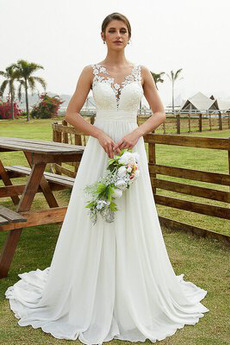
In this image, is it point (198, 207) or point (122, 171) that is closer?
point (122, 171)

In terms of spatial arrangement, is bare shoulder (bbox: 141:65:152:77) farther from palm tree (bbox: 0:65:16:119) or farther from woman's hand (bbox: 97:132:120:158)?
palm tree (bbox: 0:65:16:119)

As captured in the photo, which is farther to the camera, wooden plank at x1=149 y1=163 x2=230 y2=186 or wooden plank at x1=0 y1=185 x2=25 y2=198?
wooden plank at x1=0 y1=185 x2=25 y2=198

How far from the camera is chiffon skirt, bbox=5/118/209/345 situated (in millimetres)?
3434

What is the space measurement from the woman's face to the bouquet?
80 centimetres

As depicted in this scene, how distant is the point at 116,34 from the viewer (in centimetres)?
348

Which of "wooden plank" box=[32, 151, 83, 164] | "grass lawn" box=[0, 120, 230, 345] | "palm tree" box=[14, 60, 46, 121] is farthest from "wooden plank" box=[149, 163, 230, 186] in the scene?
"palm tree" box=[14, 60, 46, 121]

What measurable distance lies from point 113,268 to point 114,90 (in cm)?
132

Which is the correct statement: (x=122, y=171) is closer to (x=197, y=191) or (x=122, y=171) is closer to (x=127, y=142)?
(x=127, y=142)

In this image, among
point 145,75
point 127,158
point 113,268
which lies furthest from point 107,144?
point 113,268

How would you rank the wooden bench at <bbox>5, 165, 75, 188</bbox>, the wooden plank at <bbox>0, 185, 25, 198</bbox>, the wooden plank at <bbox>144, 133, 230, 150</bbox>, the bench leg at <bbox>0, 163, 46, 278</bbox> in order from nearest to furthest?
the bench leg at <bbox>0, 163, 46, 278</bbox> < the wooden plank at <bbox>144, 133, 230, 150</bbox> < the wooden bench at <bbox>5, 165, 75, 188</bbox> < the wooden plank at <bbox>0, 185, 25, 198</bbox>

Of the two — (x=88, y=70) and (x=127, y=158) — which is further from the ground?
(x=88, y=70)

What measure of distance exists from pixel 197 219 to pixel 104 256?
3446mm

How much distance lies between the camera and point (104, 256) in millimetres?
3506

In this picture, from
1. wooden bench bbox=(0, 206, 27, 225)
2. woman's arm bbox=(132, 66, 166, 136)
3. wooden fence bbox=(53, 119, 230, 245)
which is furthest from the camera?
wooden fence bbox=(53, 119, 230, 245)
